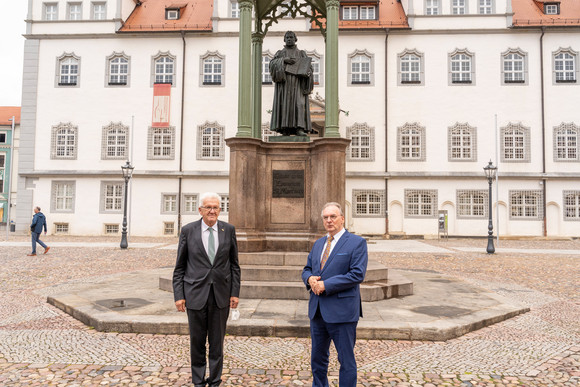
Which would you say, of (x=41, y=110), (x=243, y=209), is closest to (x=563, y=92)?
(x=243, y=209)

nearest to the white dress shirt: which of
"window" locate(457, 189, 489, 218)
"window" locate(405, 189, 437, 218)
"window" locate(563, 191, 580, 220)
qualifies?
"window" locate(405, 189, 437, 218)

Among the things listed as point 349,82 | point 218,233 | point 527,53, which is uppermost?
point 527,53

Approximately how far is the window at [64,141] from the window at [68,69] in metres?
2.96

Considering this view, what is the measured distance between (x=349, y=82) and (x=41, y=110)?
A: 67.5 feet

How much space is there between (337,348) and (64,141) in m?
28.9

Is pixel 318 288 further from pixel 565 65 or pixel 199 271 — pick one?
pixel 565 65

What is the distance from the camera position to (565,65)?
2583 cm

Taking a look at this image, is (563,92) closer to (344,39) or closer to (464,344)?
(344,39)

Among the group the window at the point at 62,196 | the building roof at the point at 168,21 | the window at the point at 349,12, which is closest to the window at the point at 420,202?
the window at the point at 349,12

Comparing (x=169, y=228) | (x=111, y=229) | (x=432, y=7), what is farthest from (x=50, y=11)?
(x=432, y=7)

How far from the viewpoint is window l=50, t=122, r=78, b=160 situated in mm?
26969

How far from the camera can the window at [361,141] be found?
26.1 meters

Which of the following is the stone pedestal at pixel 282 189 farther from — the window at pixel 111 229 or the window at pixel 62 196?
the window at pixel 62 196

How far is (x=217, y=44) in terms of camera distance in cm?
2692
